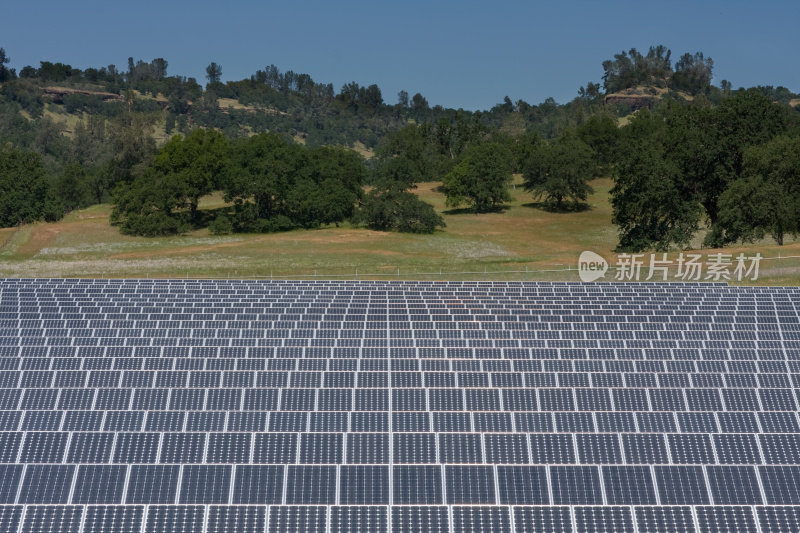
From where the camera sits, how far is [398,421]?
23.3m

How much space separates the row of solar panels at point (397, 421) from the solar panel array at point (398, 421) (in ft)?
0.20

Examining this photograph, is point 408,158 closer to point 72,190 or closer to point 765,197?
point 72,190

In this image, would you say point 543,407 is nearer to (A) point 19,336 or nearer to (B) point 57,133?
(A) point 19,336

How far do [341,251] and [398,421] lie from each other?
190ft

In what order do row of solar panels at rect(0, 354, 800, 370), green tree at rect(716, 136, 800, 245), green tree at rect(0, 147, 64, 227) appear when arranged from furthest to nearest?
green tree at rect(0, 147, 64, 227)
green tree at rect(716, 136, 800, 245)
row of solar panels at rect(0, 354, 800, 370)

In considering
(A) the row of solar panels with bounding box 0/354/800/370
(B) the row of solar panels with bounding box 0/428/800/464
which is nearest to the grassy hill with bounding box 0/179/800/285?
(A) the row of solar panels with bounding box 0/354/800/370

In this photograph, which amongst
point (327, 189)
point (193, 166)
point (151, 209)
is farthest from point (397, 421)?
point (193, 166)

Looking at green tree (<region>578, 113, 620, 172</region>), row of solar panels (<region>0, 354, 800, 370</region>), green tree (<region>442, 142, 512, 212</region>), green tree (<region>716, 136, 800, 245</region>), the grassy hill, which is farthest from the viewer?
green tree (<region>578, 113, 620, 172</region>)

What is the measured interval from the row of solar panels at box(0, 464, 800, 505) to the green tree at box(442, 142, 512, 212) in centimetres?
9905

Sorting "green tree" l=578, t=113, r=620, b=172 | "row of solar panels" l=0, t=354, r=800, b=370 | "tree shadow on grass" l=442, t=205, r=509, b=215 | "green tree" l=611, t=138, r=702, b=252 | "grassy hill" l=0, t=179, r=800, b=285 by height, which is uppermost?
"green tree" l=578, t=113, r=620, b=172

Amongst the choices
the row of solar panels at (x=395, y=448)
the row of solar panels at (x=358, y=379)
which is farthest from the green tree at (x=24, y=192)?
the row of solar panels at (x=395, y=448)

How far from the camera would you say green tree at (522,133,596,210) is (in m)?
120

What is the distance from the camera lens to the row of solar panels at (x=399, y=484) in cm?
1969

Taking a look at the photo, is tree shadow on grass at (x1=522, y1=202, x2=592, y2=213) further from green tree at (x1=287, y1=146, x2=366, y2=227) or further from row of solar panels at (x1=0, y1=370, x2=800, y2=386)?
row of solar panels at (x1=0, y1=370, x2=800, y2=386)
